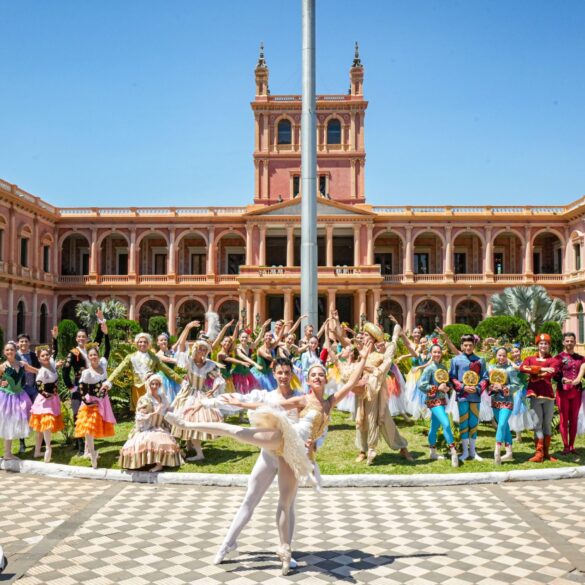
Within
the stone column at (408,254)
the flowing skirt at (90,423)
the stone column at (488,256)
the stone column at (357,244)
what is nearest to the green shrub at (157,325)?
the stone column at (357,244)

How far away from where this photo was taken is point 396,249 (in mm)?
42375

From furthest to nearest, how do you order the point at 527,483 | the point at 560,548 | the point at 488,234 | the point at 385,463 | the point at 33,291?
the point at 488,234, the point at 33,291, the point at 385,463, the point at 527,483, the point at 560,548

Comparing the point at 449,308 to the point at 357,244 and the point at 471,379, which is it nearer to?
the point at 357,244

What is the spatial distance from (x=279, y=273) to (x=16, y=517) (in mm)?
31618

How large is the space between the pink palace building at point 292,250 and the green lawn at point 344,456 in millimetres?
26707

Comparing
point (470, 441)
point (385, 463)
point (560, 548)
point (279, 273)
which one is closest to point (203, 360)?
point (385, 463)

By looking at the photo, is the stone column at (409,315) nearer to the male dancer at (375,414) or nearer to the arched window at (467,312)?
the arched window at (467,312)

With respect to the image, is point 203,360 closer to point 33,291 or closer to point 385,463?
point 385,463

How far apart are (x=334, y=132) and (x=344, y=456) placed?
121 ft

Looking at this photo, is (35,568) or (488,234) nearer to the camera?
(35,568)

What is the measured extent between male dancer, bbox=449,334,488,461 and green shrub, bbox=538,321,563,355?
64.0 feet

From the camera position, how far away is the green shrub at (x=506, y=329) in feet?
94.3

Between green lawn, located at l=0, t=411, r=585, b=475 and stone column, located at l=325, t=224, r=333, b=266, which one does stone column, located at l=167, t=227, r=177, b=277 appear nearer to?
stone column, located at l=325, t=224, r=333, b=266

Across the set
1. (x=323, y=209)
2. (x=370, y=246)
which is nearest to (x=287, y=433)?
(x=323, y=209)
